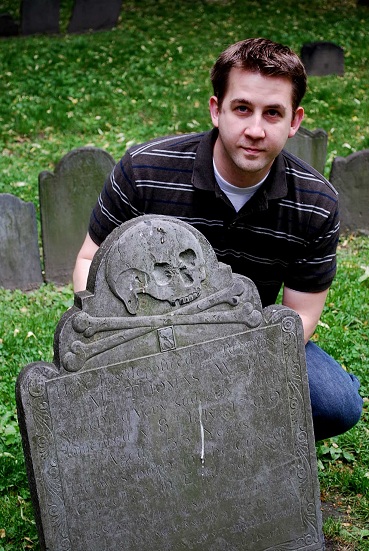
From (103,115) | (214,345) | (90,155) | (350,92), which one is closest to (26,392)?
(214,345)

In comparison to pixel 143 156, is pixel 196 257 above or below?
below

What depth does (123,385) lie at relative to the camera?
295 cm

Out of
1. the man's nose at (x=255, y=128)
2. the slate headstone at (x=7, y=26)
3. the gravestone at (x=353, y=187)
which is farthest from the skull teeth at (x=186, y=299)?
the slate headstone at (x=7, y=26)

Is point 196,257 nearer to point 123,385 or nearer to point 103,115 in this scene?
point 123,385

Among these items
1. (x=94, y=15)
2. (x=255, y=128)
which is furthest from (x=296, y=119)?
(x=94, y=15)

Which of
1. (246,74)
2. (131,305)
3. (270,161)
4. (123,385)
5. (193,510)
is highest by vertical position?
(246,74)

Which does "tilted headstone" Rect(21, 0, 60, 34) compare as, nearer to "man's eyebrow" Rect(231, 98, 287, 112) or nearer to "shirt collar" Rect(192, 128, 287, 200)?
"shirt collar" Rect(192, 128, 287, 200)

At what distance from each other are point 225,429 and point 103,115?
7537mm

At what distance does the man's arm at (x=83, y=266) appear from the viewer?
134 inches

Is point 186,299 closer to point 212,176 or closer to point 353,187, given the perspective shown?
point 212,176

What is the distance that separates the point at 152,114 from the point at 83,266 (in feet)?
23.0

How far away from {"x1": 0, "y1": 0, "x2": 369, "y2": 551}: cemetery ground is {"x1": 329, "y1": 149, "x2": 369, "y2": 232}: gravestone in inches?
6.3

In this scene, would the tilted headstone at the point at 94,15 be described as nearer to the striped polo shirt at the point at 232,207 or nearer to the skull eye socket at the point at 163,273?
the striped polo shirt at the point at 232,207

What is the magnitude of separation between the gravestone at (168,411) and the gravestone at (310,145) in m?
4.44
